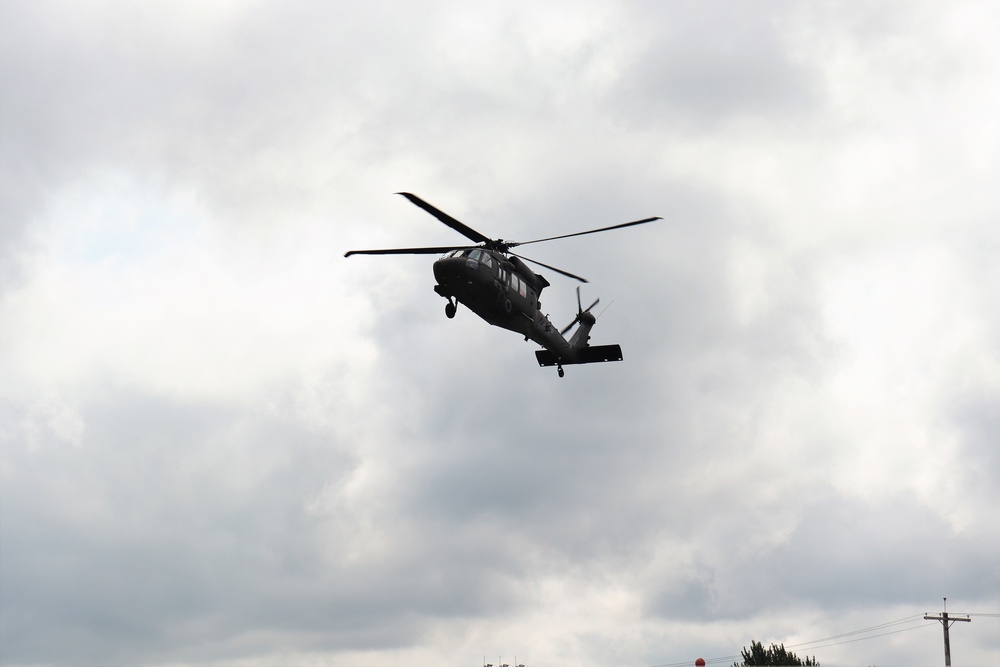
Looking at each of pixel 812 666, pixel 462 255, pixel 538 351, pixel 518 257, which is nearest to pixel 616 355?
pixel 538 351

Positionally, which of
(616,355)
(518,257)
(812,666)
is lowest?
(812,666)

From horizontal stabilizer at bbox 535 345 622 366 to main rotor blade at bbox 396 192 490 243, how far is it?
326 inches

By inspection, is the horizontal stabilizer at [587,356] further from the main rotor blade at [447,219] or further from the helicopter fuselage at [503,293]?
the main rotor blade at [447,219]

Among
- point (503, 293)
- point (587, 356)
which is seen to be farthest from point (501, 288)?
point (587, 356)

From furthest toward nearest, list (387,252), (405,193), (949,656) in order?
1. (949,656)
2. (387,252)
3. (405,193)

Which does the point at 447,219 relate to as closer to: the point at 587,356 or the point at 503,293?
the point at 503,293

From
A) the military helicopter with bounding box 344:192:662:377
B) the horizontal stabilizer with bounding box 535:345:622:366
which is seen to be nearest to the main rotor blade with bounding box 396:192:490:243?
the military helicopter with bounding box 344:192:662:377

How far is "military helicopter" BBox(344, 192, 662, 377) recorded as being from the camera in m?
48.2

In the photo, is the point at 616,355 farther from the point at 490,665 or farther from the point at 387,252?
the point at 490,665

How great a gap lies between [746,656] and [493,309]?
186 feet

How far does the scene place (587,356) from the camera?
56844mm

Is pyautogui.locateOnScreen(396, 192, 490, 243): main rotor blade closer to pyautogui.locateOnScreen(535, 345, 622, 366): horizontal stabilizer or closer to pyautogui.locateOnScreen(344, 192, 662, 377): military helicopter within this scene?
pyautogui.locateOnScreen(344, 192, 662, 377): military helicopter

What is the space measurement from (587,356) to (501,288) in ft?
29.2

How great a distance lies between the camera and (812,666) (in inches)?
3364
